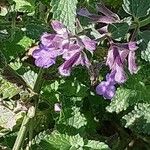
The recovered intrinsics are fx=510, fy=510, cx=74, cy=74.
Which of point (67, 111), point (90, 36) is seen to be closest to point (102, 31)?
point (90, 36)

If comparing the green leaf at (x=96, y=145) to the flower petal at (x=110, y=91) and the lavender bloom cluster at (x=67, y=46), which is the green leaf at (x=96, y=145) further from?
the lavender bloom cluster at (x=67, y=46)

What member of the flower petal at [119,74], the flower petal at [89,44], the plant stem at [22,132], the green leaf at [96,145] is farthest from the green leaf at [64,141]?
the flower petal at [89,44]

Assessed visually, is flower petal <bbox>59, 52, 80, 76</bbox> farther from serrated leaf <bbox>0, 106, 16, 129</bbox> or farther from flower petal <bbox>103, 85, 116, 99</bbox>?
serrated leaf <bbox>0, 106, 16, 129</bbox>

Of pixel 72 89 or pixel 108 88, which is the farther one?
pixel 72 89

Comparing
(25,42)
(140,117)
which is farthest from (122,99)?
(25,42)

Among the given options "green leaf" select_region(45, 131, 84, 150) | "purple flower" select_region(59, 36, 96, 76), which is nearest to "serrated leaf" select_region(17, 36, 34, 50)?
"green leaf" select_region(45, 131, 84, 150)

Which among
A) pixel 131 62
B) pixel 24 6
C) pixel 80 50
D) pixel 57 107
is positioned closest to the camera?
pixel 80 50

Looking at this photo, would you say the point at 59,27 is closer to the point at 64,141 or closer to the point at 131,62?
the point at 131,62
